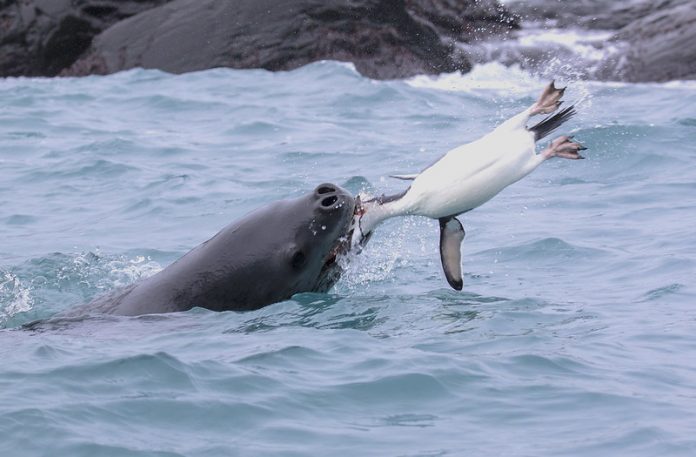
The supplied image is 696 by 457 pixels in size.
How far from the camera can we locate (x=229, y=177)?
43.2 feet

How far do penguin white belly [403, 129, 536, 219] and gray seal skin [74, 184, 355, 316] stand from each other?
1.78 feet

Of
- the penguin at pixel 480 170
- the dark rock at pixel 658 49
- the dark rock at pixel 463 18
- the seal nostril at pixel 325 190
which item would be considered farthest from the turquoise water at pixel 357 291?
the dark rock at pixel 463 18

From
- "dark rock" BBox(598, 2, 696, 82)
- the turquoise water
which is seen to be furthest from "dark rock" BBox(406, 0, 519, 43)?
the turquoise water

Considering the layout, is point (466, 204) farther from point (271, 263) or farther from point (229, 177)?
point (229, 177)

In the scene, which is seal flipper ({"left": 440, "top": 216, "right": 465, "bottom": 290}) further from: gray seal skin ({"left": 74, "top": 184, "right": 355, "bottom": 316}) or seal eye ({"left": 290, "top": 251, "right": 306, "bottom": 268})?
seal eye ({"left": 290, "top": 251, "right": 306, "bottom": 268})

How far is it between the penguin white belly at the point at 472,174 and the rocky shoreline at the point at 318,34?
11.1 m

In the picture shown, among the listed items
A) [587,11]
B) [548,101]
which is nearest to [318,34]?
[587,11]

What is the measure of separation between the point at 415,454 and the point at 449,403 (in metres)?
0.75

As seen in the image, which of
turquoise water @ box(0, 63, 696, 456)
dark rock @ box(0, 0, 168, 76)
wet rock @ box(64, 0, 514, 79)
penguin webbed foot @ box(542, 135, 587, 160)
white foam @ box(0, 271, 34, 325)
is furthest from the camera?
dark rock @ box(0, 0, 168, 76)

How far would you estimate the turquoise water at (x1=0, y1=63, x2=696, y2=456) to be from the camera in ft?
19.9

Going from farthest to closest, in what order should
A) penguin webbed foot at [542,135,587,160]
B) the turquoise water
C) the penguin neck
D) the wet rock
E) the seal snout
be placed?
1. the wet rock
2. the seal snout
3. the penguin neck
4. penguin webbed foot at [542,135,587,160]
5. the turquoise water

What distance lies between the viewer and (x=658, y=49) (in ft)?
58.1

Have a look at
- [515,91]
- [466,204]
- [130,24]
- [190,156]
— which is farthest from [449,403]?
[130,24]

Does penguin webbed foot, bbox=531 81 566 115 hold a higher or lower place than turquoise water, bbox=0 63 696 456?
higher
